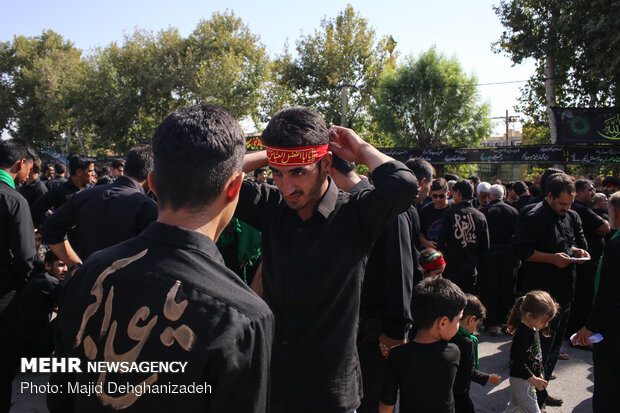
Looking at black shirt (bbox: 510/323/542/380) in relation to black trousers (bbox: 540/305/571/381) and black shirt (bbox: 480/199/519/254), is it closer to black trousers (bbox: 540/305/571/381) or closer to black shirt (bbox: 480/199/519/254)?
black trousers (bbox: 540/305/571/381)

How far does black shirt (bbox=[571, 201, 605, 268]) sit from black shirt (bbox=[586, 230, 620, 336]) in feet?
9.92

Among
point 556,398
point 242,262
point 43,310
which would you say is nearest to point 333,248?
point 242,262

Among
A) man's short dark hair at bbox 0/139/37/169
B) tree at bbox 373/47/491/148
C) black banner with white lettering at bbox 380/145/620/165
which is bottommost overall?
man's short dark hair at bbox 0/139/37/169

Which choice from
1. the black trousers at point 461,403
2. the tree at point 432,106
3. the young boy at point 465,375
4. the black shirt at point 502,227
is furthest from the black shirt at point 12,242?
the tree at point 432,106

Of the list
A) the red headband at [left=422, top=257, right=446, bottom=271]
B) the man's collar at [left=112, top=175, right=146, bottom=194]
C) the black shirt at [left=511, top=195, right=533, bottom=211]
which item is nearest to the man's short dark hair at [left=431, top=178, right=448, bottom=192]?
the black shirt at [left=511, top=195, right=533, bottom=211]

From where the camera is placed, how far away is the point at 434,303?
2.76 meters

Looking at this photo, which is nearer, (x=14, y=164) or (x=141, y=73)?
(x=14, y=164)

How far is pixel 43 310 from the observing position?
196 inches

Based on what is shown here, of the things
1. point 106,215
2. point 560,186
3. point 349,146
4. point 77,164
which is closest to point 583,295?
point 560,186

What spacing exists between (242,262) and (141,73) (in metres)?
32.2

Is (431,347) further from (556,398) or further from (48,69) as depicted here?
(48,69)

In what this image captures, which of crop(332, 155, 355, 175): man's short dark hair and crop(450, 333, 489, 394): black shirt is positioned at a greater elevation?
crop(332, 155, 355, 175): man's short dark hair

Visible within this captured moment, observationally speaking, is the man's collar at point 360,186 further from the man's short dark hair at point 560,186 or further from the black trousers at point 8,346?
the black trousers at point 8,346

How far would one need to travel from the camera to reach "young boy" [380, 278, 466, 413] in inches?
104
